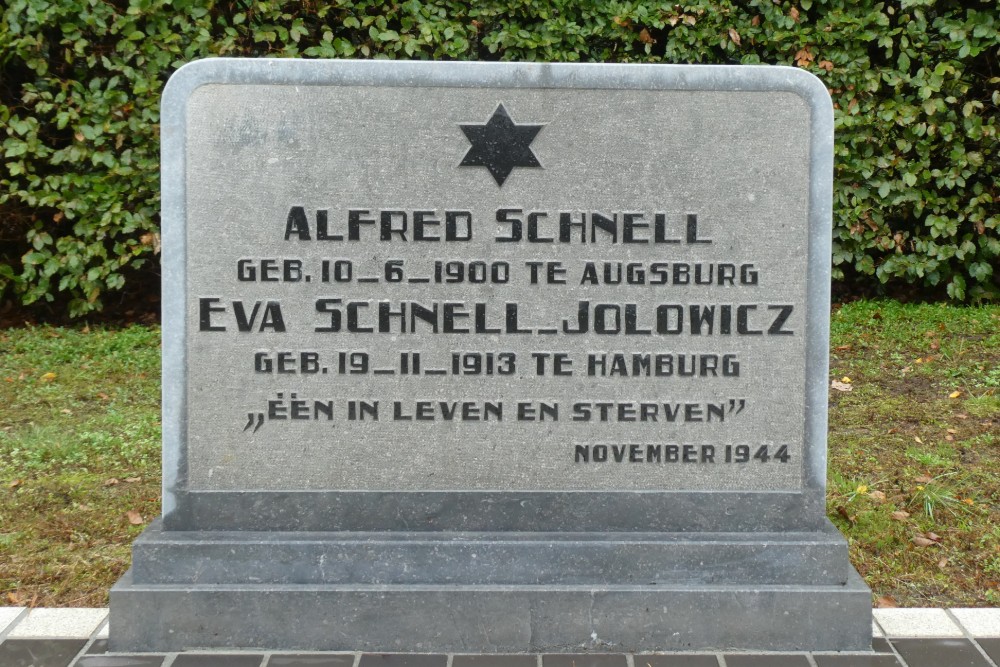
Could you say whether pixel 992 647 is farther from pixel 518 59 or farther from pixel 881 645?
pixel 518 59

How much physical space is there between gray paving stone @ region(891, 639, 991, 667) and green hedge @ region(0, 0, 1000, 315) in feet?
13.2

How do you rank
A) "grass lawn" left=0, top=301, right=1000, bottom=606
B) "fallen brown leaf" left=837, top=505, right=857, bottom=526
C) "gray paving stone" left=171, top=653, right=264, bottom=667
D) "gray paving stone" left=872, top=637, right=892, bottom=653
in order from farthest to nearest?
"fallen brown leaf" left=837, top=505, right=857, bottom=526 → "grass lawn" left=0, top=301, right=1000, bottom=606 → "gray paving stone" left=872, top=637, right=892, bottom=653 → "gray paving stone" left=171, top=653, right=264, bottom=667

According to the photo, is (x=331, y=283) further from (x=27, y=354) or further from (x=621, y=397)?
(x=27, y=354)

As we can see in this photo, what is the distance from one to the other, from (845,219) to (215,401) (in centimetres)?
482

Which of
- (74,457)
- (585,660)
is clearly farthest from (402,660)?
(74,457)

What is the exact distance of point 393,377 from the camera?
2.99 m

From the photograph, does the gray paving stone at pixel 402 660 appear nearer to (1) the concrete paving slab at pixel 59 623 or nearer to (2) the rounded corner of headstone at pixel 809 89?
(1) the concrete paving slab at pixel 59 623

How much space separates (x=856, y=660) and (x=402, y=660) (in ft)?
4.43

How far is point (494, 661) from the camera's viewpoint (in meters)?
2.84

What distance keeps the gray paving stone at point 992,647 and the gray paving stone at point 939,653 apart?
0.03 meters

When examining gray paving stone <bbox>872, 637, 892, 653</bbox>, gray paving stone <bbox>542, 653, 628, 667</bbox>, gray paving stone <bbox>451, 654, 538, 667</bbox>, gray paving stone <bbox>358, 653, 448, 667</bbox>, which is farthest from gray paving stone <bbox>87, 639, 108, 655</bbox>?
gray paving stone <bbox>872, 637, 892, 653</bbox>

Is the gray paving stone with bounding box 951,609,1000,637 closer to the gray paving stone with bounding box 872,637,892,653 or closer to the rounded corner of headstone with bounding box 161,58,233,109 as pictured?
the gray paving stone with bounding box 872,637,892,653

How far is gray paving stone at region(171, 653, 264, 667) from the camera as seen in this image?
2.79m

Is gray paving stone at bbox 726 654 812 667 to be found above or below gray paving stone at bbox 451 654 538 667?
above
